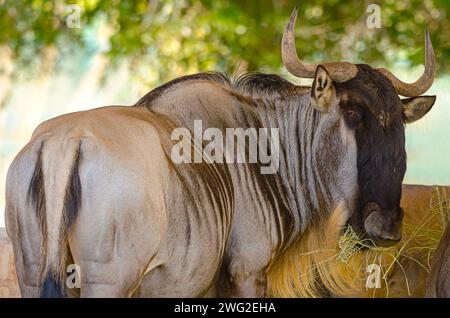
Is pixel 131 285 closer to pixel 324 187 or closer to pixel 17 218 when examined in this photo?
pixel 17 218

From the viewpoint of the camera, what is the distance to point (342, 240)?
5184 mm

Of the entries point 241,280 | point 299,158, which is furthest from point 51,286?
point 299,158

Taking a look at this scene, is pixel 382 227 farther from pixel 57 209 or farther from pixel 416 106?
pixel 57 209

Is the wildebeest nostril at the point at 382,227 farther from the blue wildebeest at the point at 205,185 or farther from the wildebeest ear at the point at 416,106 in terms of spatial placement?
the wildebeest ear at the point at 416,106

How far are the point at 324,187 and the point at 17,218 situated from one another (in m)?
1.97

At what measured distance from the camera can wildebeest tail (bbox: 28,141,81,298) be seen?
153 inches

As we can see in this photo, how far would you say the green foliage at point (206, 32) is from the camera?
32.8ft

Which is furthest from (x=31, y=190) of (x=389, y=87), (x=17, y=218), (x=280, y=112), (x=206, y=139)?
(x=389, y=87)

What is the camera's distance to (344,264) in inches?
210

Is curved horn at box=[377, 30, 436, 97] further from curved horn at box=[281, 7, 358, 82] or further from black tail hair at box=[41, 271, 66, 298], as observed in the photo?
black tail hair at box=[41, 271, 66, 298]

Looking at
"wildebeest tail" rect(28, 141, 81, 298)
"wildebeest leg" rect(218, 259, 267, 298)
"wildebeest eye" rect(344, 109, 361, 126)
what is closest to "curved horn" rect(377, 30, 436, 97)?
"wildebeest eye" rect(344, 109, 361, 126)

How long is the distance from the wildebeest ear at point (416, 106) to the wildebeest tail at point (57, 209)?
2248 mm

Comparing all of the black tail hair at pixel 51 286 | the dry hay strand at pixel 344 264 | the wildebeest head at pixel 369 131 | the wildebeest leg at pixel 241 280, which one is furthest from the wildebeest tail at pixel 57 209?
the wildebeest head at pixel 369 131

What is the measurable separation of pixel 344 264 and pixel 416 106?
43.7 inches
